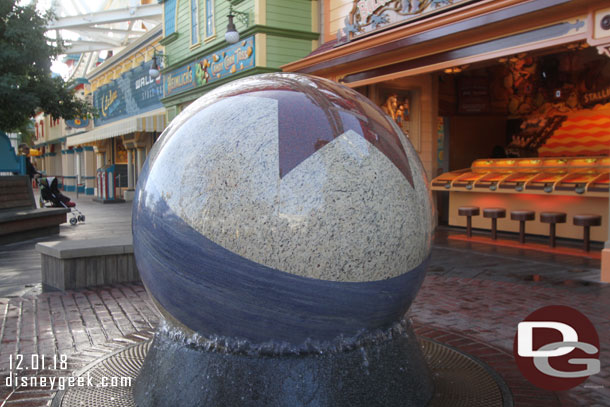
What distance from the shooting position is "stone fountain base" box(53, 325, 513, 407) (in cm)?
268

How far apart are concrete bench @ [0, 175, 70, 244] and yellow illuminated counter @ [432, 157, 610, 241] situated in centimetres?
908

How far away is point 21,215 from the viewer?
10406 mm

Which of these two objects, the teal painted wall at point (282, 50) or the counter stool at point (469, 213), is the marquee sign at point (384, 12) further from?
the counter stool at point (469, 213)

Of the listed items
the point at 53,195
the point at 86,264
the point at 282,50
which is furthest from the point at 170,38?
the point at 86,264

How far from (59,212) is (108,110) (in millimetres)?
18627

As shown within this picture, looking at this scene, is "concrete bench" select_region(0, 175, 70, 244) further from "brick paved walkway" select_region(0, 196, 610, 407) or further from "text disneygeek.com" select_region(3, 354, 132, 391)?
"text disneygeek.com" select_region(3, 354, 132, 391)

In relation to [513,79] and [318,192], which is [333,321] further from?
[513,79]

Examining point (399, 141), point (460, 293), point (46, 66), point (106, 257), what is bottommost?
point (460, 293)

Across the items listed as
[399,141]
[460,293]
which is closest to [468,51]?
[460,293]

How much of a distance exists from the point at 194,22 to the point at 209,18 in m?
1.22

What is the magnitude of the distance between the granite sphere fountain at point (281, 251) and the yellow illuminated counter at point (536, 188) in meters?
7.07

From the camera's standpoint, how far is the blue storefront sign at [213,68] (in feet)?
44.3

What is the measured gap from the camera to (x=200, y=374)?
2775 mm

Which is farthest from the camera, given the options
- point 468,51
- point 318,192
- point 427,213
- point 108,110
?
point 108,110
